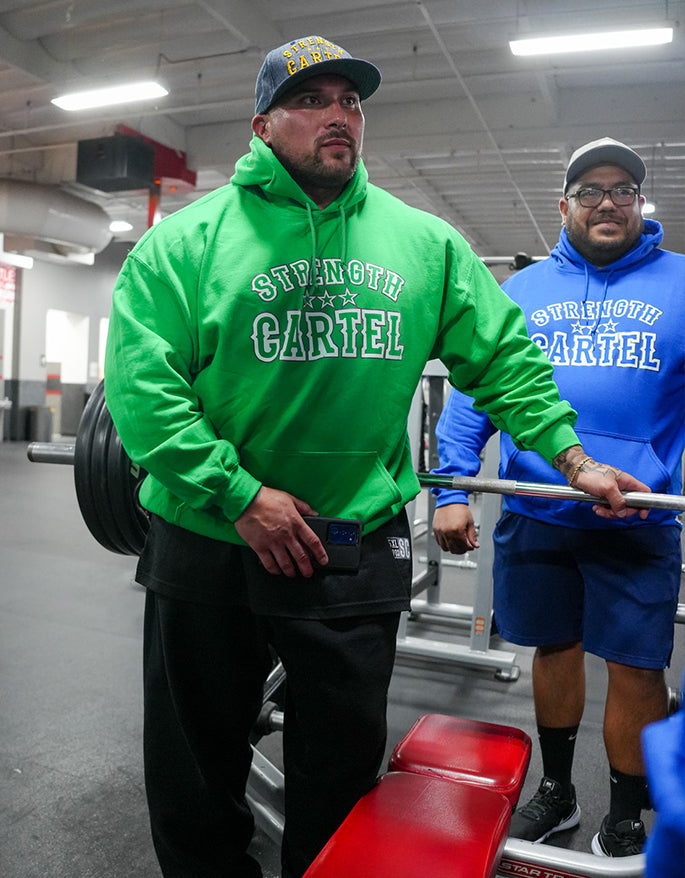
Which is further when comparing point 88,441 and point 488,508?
point 488,508

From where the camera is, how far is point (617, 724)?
1.64m

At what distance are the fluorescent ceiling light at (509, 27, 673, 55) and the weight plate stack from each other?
471 centimetres

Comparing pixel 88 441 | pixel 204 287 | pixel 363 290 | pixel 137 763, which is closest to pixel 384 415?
pixel 363 290

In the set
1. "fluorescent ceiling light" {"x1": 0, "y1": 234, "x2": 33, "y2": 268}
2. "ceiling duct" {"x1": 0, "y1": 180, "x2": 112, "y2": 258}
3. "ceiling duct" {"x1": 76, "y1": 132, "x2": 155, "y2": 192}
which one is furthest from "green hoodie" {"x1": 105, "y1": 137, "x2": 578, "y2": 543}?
"fluorescent ceiling light" {"x1": 0, "y1": 234, "x2": 33, "y2": 268}

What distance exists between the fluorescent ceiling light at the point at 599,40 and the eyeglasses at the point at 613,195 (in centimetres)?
407

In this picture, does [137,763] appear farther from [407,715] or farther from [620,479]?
[620,479]

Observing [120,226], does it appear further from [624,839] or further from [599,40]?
[624,839]

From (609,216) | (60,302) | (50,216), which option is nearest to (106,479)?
(609,216)

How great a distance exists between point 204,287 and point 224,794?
850mm

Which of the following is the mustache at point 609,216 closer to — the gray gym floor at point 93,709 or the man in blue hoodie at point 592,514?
the man in blue hoodie at point 592,514

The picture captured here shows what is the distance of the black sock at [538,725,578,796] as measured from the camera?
5.89 ft

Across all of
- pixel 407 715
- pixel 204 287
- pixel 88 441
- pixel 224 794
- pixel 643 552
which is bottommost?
pixel 407 715

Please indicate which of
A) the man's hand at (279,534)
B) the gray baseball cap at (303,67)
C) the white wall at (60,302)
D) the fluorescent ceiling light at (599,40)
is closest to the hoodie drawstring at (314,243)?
the gray baseball cap at (303,67)

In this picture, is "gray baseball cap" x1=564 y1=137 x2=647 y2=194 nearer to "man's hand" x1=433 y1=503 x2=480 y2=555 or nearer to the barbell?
"man's hand" x1=433 y1=503 x2=480 y2=555
